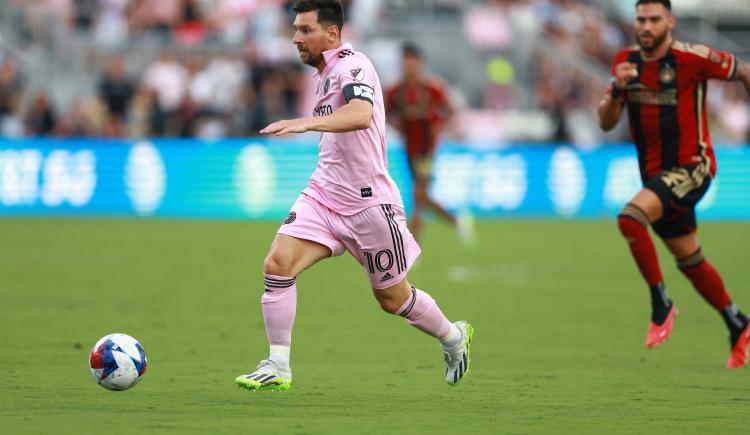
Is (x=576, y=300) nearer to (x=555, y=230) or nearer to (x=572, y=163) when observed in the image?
(x=555, y=230)

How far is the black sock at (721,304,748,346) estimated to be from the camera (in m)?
9.81

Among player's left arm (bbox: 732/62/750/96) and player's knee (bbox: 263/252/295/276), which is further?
player's left arm (bbox: 732/62/750/96)

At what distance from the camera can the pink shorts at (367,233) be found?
8.13 metres

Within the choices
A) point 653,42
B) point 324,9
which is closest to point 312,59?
point 324,9

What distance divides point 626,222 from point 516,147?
53.2 feet

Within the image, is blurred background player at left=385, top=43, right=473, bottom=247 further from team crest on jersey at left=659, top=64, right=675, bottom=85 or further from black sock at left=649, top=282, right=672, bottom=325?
black sock at left=649, top=282, right=672, bottom=325

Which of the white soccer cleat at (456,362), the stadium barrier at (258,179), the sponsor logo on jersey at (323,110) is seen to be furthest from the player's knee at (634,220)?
the stadium barrier at (258,179)

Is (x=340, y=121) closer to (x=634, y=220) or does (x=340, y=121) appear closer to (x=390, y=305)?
(x=390, y=305)

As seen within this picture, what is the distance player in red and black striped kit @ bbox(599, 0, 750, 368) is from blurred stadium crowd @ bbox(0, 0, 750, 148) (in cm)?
1586

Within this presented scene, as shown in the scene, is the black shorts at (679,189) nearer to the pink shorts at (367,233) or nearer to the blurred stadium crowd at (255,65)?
the pink shorts at (367,233)

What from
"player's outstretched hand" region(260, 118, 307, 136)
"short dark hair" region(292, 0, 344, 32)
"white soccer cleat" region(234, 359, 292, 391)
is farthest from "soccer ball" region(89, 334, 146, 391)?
"short dark hair" region(292, 0, 344, 32)

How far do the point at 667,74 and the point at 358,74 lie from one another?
2966 mm

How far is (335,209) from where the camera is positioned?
8.16 m

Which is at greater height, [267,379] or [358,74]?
[358,74]
